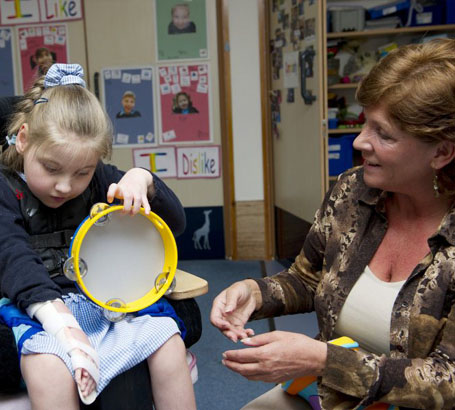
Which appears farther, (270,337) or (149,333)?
(149,333)

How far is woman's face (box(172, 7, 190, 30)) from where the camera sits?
12.3 feet

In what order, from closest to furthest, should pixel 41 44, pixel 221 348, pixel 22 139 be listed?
pixel 22 139, pixel 221 348, pixel 41 44

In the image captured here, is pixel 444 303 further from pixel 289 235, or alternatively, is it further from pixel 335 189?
pixel 289 235

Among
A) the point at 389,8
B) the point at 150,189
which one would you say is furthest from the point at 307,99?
the point at 150,189

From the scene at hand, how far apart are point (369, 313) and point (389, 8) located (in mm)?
3095

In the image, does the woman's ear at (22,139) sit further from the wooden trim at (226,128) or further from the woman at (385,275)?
the wooden trim at (226,128)

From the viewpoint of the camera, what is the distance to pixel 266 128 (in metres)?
3.87

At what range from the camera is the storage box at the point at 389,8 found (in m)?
3.69

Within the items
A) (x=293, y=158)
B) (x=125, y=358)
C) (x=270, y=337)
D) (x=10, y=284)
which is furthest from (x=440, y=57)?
(x=293, y=158)

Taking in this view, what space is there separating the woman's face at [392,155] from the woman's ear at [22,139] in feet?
2.59

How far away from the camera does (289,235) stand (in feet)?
12.7

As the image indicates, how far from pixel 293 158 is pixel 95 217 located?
253 cm

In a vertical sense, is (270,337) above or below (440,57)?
below

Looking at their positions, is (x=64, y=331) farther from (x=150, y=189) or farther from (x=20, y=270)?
(x=150, y=189)
